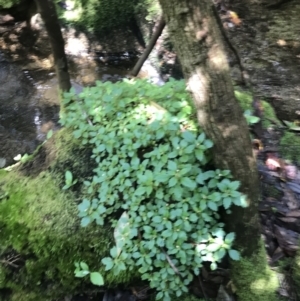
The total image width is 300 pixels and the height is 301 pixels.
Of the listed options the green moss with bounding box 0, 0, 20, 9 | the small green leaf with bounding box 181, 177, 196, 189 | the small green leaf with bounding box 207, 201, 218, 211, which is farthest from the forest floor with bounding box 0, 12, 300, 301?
the green moss with bounding box 0, 0, 20, 9

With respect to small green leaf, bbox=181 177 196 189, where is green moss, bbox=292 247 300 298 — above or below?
below

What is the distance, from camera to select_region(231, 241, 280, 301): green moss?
2.22m

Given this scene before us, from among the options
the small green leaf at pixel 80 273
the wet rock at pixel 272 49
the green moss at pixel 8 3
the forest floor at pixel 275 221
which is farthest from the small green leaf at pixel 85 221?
the green moss at pixel 8 3

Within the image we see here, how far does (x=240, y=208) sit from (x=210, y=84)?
0.68 m

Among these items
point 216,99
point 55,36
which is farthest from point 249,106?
point 55,36

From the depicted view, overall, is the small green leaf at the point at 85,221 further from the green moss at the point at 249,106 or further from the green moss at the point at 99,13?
the green moss at the point at 99,13

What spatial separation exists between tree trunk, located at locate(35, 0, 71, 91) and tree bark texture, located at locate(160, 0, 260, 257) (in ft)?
5.52

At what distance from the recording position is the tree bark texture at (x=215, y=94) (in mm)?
1789

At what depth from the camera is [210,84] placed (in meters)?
1.89

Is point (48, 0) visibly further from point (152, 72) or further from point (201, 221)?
point (152, 72)

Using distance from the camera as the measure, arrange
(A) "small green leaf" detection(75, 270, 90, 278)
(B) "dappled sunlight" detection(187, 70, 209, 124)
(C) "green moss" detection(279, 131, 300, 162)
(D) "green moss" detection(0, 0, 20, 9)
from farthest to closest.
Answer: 1. (D) "green moss" detection(0, 0, 20, 9)
2. (C) "green moss" detection(279, 131, 300, 162)
3. (A) "small green leaf" detection(75, 270, 90, 278)
4. (B) "dappled sunlight" detection(187, 70, 209, 124)

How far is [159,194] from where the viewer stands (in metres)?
2.06

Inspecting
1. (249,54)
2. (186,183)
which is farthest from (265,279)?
(249,54)

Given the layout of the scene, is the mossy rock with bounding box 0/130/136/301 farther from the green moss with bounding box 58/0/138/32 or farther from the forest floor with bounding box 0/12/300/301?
the green moss with bounding box 58/0/138/32
